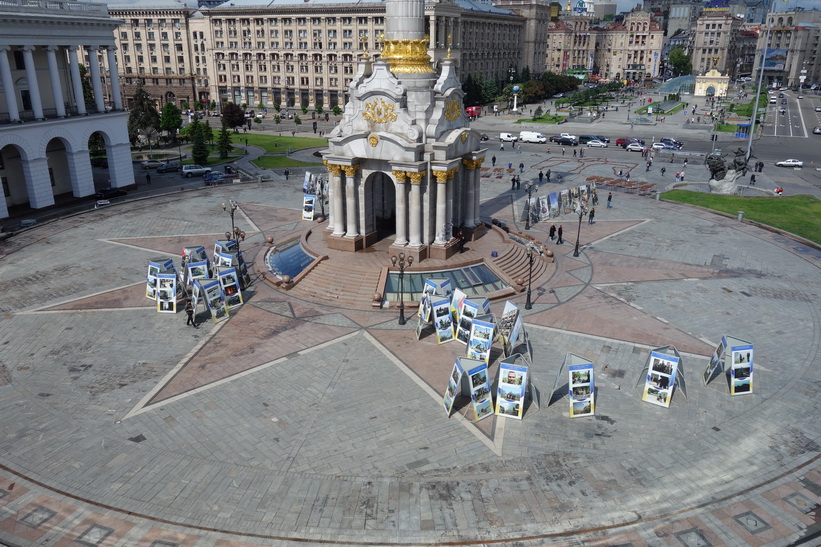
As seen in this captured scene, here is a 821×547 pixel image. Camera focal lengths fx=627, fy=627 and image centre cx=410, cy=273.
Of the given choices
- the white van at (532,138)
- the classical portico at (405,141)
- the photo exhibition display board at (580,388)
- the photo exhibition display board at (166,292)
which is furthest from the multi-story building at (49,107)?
the white van at (532,138)

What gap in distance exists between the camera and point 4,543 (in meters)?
20.1

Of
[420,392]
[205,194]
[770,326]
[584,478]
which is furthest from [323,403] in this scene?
[205,194]

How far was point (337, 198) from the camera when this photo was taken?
145 feet

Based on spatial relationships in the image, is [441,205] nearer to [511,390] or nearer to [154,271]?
[511,390]

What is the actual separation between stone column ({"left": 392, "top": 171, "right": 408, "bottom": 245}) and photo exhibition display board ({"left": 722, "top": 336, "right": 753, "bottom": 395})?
837 inches

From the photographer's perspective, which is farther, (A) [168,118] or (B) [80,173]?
(A) [168,118]

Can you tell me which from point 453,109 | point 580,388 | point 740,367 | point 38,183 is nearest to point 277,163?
point 38,183

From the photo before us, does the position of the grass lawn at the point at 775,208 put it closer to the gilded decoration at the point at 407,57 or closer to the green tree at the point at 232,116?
the gilded decoration at the point at 407,57

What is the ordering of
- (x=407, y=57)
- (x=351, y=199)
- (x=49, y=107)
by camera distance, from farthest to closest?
1. (x=49, y=107)
2. (x=351, y=199)
3. (x=407, y=57)

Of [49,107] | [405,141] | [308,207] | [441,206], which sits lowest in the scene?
[308,207]

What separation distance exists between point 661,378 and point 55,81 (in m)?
60.2

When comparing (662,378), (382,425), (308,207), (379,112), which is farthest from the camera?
(308,207)

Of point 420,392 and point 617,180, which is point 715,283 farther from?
point 617,180

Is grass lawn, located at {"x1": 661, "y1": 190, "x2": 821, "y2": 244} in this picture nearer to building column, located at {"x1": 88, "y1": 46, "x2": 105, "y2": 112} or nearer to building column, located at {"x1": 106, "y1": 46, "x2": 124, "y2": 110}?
building column, located at {"x1": 106, "y1": 46, "x2": 124, "y2": 110}
